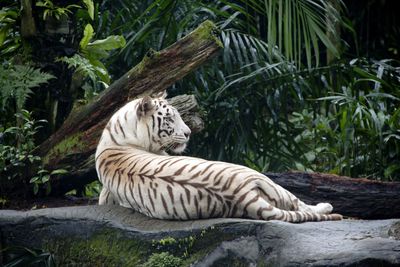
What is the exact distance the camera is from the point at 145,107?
6043 mm

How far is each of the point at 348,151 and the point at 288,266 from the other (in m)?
4.27

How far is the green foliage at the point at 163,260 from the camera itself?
17.0ft

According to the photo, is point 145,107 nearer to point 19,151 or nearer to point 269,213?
point 19,151

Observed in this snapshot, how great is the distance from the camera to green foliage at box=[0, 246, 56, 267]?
5699mm

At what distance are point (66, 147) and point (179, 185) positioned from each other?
1.70 metres

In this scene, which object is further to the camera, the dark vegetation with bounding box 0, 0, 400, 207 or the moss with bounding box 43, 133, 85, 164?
the dark vegetation with bounding box 0, 0, 400, 207

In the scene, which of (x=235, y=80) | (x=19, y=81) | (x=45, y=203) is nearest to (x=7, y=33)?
(x=19, y=81)

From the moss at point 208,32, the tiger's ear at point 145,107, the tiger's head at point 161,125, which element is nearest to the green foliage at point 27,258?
the tiger's head at point 161,125

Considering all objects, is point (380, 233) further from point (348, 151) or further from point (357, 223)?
point (348, 151)

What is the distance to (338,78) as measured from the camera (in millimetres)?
8539

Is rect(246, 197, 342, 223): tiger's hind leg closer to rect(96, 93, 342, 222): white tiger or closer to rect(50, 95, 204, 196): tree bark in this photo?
rect(96, 93, 342, 222): white tiger

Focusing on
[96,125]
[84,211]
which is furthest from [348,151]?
[84,211]

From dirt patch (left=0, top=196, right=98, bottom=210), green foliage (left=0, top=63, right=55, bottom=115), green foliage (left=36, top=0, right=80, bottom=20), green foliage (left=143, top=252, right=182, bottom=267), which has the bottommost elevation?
green foliage (left=143, top=252, right=182, bottom=267)

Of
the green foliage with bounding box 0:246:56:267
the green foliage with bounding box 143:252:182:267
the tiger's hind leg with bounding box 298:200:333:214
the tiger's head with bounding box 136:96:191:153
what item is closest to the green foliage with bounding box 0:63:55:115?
the tiger's head with bounding box 136:96:191:153
